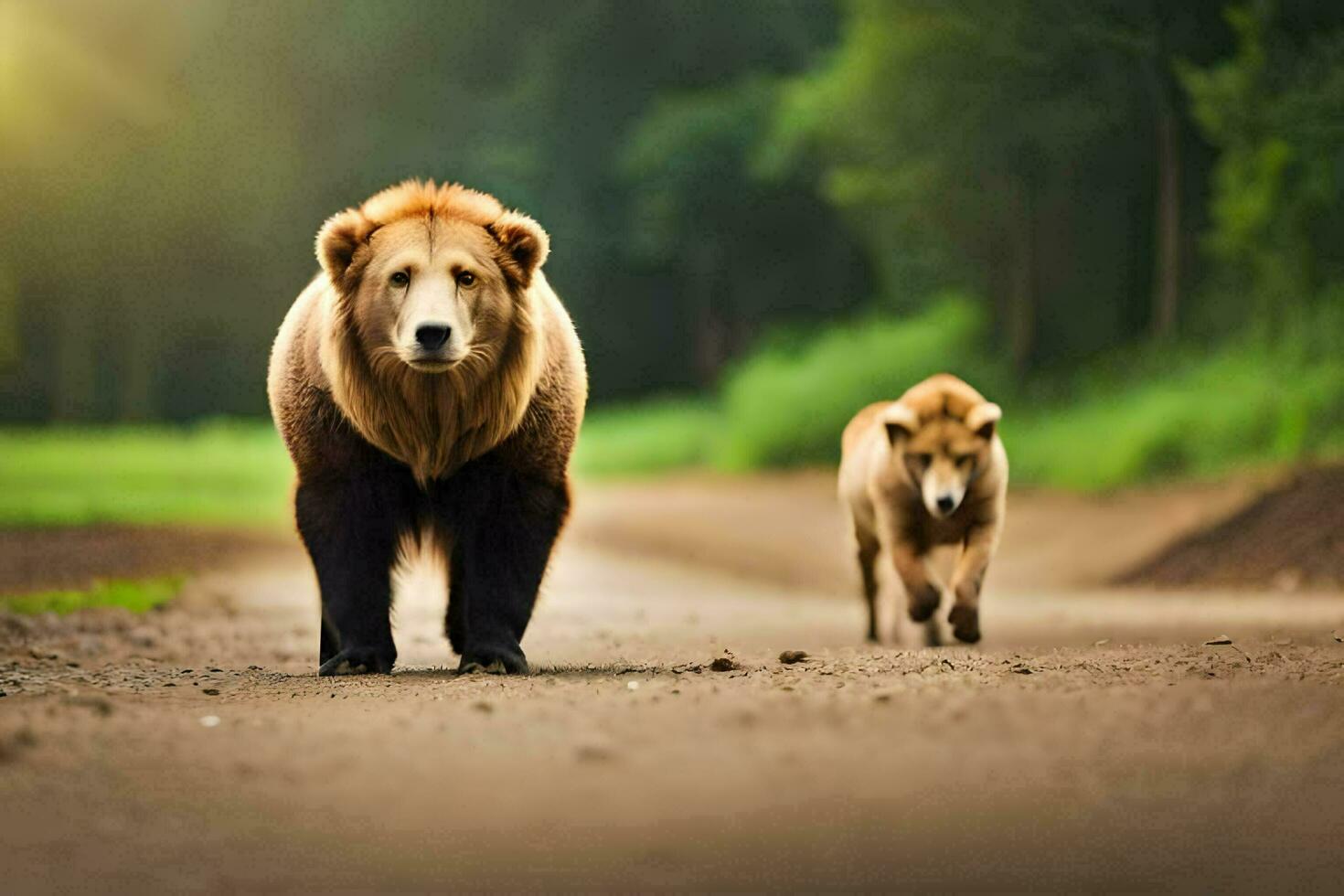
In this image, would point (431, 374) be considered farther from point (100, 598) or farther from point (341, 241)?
point (100, 598)

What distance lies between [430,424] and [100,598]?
19.8ft

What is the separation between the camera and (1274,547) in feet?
44.8

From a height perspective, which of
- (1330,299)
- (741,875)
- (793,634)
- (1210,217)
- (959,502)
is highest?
(1210,217)

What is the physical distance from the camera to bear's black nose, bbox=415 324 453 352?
612 centimetres

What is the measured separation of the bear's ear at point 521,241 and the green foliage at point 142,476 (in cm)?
1253

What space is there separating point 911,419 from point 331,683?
3.48 m

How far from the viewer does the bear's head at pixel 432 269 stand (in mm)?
6332

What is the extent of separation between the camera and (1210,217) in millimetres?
22562

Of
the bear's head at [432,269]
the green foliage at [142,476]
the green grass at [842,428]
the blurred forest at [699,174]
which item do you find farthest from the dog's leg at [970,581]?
the green foliage at [142,476]

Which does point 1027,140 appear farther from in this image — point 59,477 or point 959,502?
point 959,502

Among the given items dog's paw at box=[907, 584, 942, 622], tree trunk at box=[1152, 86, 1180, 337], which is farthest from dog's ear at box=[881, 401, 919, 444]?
tree trunk at box=[1152, 86, 1180, 337]

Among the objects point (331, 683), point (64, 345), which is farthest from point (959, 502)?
point (64, 345)

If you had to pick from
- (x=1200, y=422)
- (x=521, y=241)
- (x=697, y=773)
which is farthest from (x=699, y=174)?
(x=697, y=773)

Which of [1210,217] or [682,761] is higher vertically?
[1210,217]
